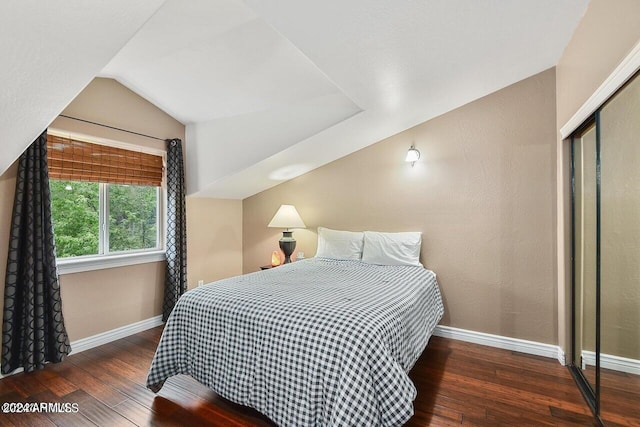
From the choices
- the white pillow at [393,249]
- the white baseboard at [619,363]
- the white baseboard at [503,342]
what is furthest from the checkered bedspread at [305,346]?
the white baseboard at [619,363]

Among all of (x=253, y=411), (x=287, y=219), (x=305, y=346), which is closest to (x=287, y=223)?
(x=287, y=219)

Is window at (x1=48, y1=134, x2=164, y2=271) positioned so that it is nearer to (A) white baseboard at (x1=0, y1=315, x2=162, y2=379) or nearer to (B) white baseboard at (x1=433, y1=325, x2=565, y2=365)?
(A) white baseboard at (x1=0, y1=315, x2=162, y2=379)

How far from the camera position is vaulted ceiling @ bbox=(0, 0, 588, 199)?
4.47 feet

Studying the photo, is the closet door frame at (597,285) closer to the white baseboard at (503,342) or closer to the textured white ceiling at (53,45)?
the white baseboard at (503,342)

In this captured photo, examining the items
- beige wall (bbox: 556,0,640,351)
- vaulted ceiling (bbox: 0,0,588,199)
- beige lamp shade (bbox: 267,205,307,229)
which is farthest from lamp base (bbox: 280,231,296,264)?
beige wall (bbox: 556,0,640,351)

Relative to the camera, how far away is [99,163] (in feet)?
9.82

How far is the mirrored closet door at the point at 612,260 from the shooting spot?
5.41ft

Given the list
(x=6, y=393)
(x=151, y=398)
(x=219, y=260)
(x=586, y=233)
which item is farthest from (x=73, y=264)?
(x=586, y=233)

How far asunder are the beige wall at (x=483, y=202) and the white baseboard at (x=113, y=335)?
2508 mm

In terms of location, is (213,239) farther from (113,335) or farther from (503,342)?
(503,342)

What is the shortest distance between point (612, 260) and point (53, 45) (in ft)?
9.78

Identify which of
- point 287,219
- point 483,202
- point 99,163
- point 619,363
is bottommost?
point 619,363

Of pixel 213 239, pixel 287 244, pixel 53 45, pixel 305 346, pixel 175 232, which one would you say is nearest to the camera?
pixel 53 45

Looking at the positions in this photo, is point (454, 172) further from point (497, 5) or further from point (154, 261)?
point (154, 261)
